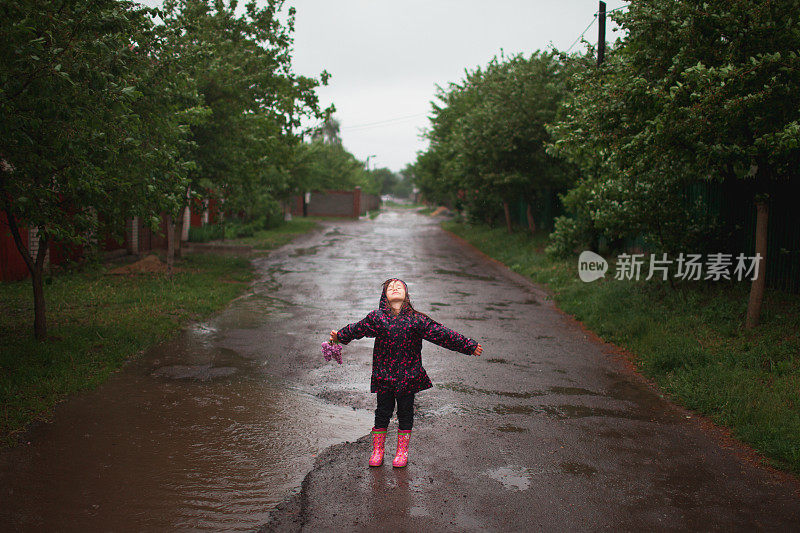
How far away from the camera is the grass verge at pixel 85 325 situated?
5855 mm

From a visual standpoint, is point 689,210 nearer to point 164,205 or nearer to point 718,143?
point 718,143

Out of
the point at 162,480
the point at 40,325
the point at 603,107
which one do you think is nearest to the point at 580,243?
the point at 603,107

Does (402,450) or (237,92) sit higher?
(237,92)

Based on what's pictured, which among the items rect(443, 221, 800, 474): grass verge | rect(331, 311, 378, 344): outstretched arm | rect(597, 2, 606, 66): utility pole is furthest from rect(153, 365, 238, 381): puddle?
rect(597, 2, 606, 66): utility pole

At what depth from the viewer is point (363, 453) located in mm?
4914

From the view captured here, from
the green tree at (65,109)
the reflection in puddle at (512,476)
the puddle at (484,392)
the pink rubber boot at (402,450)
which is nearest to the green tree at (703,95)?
the puddle at (484,392)

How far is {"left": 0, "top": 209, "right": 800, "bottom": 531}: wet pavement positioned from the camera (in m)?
3.95

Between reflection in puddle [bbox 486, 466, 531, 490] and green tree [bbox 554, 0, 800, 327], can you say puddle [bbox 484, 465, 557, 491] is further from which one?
green tree [bbox 554, 0, 800, 327]

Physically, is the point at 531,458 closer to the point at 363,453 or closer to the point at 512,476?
the point at 512,476

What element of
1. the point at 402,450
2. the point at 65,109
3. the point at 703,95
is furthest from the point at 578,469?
the point at 65,109

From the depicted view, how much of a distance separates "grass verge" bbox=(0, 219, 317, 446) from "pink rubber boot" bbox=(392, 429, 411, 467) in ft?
9.36

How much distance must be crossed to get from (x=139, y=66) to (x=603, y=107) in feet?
18.7

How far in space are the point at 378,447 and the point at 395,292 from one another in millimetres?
1132

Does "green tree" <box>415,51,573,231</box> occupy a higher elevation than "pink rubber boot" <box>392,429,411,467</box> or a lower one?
higher
